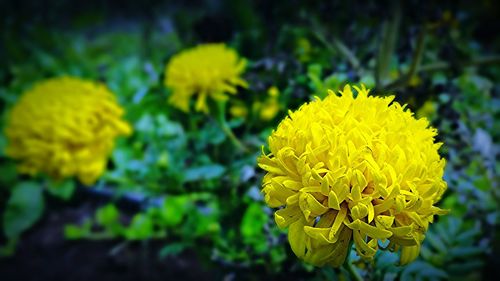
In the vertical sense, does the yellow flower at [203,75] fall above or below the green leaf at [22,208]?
below

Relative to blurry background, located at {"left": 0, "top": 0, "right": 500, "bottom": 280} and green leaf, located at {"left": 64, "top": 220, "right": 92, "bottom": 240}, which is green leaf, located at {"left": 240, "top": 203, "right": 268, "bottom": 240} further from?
green leaf, located at {"left": 64, "top": 220, "right": 92, "bottom": 240}

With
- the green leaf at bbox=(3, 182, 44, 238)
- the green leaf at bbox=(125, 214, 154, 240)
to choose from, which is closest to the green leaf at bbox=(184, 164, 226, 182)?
the green leaf at bbox=(125, 214, 154, 240)

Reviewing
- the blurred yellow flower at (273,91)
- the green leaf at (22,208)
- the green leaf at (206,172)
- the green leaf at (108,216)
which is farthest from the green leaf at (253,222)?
the green leaf at (22,208)

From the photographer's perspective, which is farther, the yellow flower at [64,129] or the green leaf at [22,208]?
the green leaf at [22,208]

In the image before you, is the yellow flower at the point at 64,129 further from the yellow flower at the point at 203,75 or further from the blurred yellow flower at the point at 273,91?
the blurred yellow flower at the point at 273,91

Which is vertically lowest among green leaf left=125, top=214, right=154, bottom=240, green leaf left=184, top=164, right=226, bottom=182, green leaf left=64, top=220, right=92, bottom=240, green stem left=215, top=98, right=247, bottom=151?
green leaf left=184, top=164, right=226, bottom=182

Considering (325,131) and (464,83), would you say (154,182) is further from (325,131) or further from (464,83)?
(464,83)

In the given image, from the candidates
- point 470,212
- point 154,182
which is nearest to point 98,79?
point 154,182
